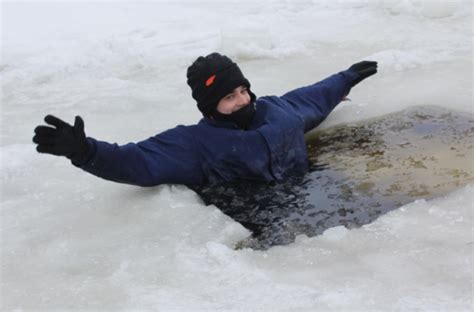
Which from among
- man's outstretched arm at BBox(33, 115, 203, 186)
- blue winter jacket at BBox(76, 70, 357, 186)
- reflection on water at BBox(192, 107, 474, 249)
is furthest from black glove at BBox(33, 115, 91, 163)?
reflection on water at BBox(192, 107, 474, 249)

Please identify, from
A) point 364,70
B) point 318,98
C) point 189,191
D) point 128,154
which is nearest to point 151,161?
point 128,154

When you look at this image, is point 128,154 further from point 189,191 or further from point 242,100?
point 242,100

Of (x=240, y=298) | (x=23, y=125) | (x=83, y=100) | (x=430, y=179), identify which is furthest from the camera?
(x=83, y=100)

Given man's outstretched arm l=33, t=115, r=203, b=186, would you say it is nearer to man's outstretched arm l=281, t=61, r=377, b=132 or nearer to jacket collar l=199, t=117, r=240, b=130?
jacket collar l=199, t=117, r=240, b=130

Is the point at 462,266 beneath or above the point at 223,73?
beneath

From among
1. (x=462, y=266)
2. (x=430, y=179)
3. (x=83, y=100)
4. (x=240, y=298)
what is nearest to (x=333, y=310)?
(x=240, y=298)

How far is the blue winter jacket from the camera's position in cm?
279

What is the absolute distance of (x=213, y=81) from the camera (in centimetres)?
310

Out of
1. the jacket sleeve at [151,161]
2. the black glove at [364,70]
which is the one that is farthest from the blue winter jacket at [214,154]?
the black glove at [364,70]

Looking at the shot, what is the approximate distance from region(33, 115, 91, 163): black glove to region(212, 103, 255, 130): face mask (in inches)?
33.0

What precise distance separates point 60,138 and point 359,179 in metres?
1.52

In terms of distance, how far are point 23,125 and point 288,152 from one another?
2.01 m

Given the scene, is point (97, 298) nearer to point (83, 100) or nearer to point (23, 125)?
point (23, 125)

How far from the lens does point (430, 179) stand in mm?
2957
